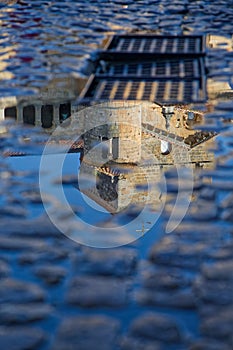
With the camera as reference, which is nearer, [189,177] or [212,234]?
[212,234]

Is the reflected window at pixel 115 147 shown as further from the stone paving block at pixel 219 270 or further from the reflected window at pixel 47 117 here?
the stone paving block at pixel 219 270

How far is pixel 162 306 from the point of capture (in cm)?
384

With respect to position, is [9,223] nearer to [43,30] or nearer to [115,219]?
[115,219]

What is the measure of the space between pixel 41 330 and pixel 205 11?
460 inches

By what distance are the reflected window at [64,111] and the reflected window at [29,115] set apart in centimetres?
27

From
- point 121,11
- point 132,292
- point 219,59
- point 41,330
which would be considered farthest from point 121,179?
point 121,11

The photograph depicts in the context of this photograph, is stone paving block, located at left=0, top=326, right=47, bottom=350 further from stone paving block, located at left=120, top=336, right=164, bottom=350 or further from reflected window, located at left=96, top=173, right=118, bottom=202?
reflected window, located at left=96, top=173, right=118, bottom=202

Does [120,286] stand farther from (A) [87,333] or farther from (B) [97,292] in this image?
(A) [87,333]

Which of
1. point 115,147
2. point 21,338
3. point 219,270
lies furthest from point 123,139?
point 21,338

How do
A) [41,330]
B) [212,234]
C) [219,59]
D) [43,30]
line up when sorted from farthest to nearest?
[43,30], [219,59], [212,234], [41,330]

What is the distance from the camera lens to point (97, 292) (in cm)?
398

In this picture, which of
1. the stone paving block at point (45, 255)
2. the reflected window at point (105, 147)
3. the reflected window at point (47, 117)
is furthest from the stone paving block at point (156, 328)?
the reflected window at point (47, 117)

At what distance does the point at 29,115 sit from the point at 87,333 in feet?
13.2

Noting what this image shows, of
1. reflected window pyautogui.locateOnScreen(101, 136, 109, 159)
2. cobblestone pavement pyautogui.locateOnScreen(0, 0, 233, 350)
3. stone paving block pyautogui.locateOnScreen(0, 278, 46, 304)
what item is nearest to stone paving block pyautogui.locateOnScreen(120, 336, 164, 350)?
cobblestone pavement pyautogui.locateOnScreen(0, 0, 233, 350)
